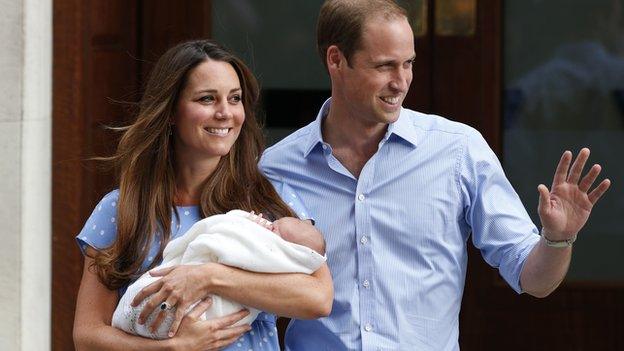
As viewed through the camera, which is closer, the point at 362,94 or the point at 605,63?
the point at 362,94

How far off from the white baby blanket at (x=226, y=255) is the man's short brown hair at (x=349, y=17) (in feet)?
1.92

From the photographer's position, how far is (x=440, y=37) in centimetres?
601

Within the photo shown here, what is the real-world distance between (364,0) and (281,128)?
224cm

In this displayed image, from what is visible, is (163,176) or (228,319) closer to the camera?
(228,319)

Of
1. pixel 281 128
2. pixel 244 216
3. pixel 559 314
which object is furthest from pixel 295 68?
pixel 244 216

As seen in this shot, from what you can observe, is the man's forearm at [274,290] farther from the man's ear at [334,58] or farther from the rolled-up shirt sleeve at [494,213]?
the man's ear at [334,58]

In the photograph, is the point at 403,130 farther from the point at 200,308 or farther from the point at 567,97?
the point at 567,97

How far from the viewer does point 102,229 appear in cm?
374

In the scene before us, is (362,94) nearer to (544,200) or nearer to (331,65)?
(331,65)

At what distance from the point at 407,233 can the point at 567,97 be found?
7.79 ft

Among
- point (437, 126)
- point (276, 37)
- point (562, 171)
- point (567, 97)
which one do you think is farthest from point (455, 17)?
point (562, 171)

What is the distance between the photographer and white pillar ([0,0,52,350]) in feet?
17.5

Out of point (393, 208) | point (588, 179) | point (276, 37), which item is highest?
point (276, 37)

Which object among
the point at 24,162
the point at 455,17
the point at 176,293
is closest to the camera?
the point at 176,293
